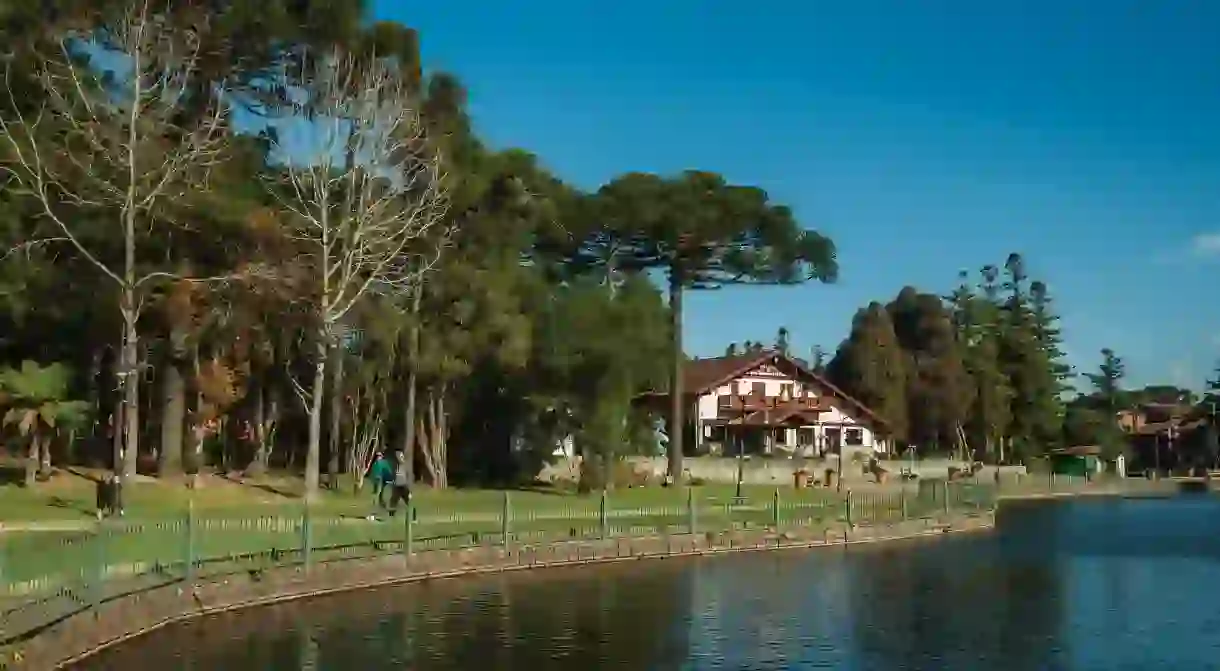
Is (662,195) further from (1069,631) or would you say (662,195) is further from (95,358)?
(1069,631)

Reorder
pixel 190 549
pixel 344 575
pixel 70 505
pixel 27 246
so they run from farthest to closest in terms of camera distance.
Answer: pixel 27 246
pixel 70 505
pixel 344 575
pixel 190 549

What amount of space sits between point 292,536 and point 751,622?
319 inches

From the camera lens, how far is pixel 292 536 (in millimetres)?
22359

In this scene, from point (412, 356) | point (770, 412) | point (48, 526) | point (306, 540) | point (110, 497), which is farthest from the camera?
point (770, 412)

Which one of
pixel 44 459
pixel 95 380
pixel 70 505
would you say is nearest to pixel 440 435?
pixel 95 380

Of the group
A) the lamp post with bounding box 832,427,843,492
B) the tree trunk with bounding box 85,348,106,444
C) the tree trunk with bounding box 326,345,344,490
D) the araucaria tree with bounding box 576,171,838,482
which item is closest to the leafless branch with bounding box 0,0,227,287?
the tree trunk with bounding box 85,348,106,444

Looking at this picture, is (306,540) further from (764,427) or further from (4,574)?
(764,427)

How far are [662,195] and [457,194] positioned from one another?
13.0 meters

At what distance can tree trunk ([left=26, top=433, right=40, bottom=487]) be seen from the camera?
34.0 metres

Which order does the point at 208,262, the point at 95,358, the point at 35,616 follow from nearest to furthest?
the point at 35,616 → the point at 208,262 → the point at 95,358

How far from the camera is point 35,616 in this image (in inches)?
583

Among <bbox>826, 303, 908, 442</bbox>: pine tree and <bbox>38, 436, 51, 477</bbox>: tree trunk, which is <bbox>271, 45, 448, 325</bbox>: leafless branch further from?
<bbox>826, 303, 908, 442</bbox>: pine tree

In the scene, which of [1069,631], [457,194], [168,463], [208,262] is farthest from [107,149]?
[1069,631]

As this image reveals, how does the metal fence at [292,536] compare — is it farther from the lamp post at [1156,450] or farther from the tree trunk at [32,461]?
the lamp post at [1156,450]
